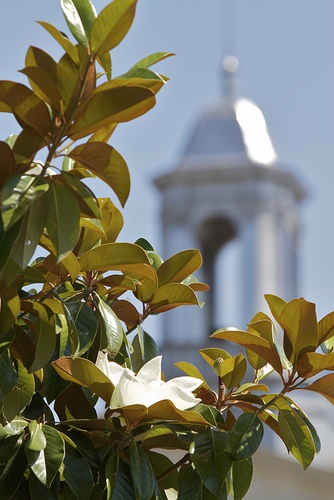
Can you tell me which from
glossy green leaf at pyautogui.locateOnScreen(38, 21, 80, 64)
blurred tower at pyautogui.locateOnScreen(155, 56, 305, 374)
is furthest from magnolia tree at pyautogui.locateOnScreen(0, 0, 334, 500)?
blurred tower at pyautogui.locateOnScreen(155, 56, 305, 374)

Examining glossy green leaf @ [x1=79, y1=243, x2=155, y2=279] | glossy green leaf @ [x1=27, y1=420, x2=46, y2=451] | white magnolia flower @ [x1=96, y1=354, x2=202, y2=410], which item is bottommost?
glossy green leaf @ [x1=27, y1=420, x2=46, y2=451]

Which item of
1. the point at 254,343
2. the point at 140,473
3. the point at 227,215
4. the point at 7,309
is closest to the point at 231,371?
the point at 254,343

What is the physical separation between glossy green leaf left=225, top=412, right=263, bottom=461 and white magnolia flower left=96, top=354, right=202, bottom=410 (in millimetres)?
44

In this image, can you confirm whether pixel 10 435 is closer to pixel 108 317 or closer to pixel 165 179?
pixel 108 317

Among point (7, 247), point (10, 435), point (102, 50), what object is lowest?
point (10, 435)

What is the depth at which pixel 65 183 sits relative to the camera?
900mm

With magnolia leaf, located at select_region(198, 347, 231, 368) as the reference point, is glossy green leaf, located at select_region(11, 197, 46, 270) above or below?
above

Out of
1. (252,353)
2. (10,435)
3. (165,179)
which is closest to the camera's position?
(10,435)

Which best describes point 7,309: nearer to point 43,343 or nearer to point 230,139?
point 43,343

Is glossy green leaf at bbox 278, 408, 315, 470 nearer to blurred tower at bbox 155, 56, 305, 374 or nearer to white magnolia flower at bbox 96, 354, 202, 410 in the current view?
white magnolia flower at bbox 96, 354, 202, 410

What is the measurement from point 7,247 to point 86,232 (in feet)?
0.60

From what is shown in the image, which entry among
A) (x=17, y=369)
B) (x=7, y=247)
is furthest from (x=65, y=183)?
(x=17, y=369)

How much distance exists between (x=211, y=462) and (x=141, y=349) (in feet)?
0.53

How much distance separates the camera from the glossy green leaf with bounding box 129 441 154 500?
976 mm
